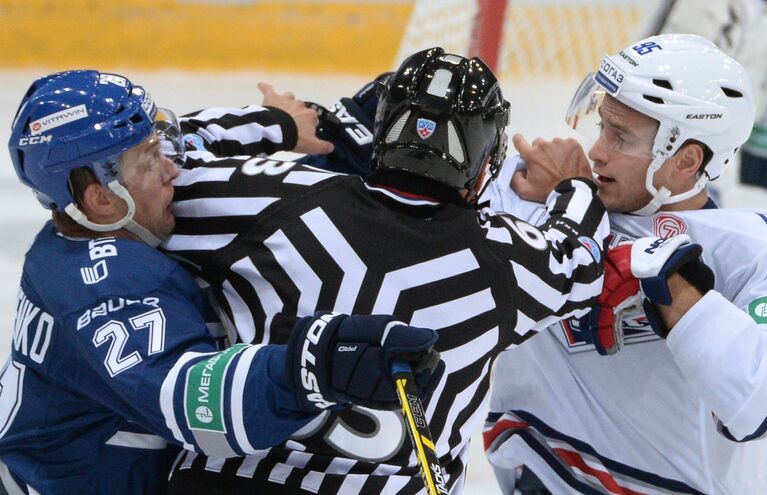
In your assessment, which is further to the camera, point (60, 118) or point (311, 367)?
point (60, 118)

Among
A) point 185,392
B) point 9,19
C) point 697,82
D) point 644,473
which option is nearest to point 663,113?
point 697,82

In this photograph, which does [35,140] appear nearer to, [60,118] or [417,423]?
[60,118]

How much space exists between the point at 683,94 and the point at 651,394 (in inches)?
23.8

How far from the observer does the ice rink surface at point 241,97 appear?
505cm

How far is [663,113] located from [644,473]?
29.0 inches

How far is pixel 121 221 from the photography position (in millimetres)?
1838

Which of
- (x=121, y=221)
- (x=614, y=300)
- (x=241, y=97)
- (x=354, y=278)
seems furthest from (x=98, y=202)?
(x=241, y=97)

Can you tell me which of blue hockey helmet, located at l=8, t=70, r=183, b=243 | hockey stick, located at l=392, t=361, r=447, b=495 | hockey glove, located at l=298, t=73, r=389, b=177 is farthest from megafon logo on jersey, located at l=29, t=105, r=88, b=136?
hockey glove, located at l=298, t=73, r=389, b=177

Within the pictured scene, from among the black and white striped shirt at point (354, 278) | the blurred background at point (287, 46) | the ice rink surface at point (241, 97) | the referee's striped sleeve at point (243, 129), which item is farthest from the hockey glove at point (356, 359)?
the blurred background at point (287, 46)

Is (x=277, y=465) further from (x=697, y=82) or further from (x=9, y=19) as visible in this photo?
(x=9, y=19)

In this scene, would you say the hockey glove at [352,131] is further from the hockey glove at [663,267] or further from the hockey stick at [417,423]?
the hockey stick at [417,423]

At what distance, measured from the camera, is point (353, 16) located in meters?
6.52

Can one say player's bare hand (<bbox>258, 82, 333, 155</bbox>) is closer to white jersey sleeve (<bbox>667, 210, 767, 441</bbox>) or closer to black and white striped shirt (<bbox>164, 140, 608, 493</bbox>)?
black and white striped shirt (<bbox>164, 140, 608, 493</bbox>)

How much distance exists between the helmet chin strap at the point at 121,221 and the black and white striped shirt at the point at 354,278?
0.05 metres
